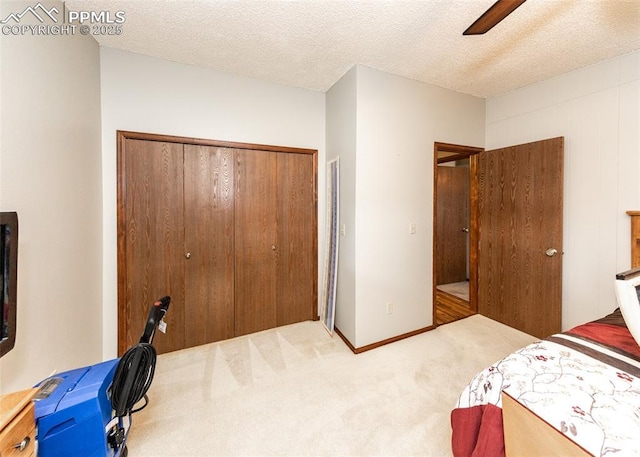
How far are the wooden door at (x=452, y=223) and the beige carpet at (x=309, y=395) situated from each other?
5.90 ft

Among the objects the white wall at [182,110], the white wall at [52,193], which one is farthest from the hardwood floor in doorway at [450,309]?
the white wall at [52,193]

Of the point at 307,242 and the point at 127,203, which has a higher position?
the point at 127,203

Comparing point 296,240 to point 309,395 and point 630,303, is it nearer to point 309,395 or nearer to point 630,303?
point 309,395

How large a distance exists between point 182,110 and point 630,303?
3.05 m

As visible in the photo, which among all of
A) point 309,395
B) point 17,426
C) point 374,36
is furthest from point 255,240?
point 374,36

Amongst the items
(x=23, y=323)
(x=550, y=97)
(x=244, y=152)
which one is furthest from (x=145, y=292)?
(x=550, y=97)

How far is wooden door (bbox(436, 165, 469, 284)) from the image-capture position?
14.1 ft

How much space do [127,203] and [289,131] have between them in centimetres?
164

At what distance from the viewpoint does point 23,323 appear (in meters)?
1.23

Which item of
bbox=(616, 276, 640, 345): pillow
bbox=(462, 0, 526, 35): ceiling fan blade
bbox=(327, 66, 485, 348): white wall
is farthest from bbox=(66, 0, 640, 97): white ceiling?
bbox=(616, 276, 640, 345): pillow

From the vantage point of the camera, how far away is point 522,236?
2666 mm

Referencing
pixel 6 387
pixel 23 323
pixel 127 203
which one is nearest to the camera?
pixel 6 387

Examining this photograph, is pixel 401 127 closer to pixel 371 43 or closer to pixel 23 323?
pixel 371 43

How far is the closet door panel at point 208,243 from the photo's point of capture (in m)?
2.35
